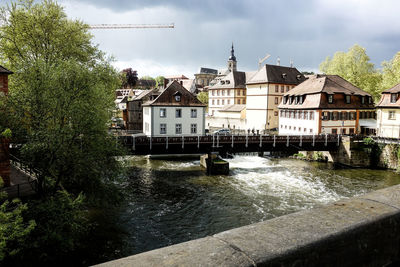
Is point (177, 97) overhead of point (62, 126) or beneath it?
overhead

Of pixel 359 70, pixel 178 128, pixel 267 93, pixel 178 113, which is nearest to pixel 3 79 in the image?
pixel 178 113

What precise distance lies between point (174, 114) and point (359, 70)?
37.0 metres

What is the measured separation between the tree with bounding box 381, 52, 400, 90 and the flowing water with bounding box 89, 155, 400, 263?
20.4 m

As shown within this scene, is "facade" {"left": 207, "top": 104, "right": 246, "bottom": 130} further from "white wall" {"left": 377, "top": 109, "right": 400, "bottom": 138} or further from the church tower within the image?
the church tower

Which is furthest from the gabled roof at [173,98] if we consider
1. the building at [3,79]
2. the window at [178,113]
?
the building at [3,79]

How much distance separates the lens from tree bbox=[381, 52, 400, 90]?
152ft

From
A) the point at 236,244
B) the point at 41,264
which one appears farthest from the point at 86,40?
the point at 236,244

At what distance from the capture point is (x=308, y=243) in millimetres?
2143

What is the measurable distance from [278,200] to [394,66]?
3941 centimetres

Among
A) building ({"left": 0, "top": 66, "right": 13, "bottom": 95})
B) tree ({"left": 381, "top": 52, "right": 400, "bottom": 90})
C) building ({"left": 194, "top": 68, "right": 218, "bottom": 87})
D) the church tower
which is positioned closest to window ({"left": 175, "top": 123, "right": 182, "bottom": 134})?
building ({"left": 0, "top": 66, "right": 13, "bottom": 95})

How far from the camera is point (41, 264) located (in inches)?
463

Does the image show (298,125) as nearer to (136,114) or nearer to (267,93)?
(267,93)

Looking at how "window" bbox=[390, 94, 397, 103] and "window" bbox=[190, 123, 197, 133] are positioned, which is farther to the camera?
"window" bbox=[190, 123, 197, 133]

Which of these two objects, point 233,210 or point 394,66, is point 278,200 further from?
point 394,66
